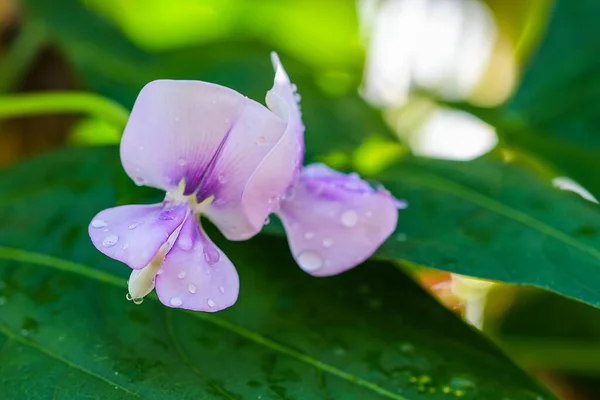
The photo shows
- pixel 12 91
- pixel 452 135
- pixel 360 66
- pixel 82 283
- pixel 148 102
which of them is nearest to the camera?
pixel 148 102

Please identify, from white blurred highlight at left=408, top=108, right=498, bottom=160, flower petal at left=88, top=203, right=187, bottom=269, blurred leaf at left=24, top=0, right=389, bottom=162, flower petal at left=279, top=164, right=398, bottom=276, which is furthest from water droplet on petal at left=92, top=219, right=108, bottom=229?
white blurred highlight at left=408, top=108, right=498, bottom=160

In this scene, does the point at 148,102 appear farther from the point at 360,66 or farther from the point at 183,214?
the point at 360,66

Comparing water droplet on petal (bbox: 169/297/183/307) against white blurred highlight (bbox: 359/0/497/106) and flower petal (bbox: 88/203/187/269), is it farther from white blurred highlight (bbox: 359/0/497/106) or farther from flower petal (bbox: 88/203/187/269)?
white blurred highlight (bbox: 359/0/497/106)

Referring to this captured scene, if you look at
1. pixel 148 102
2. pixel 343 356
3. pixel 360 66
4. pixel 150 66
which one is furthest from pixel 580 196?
pixel 360 66

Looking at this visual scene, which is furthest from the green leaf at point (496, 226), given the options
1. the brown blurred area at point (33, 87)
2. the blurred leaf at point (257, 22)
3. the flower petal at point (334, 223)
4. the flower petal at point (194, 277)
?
the blurred leaf at point (257, 22)

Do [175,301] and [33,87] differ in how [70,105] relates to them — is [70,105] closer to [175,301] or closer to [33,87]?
[175,301]

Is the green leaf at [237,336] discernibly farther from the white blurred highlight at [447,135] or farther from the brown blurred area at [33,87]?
the white blurred highlight at [447,135]

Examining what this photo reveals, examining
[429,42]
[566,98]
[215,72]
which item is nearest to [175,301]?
[215,72]
